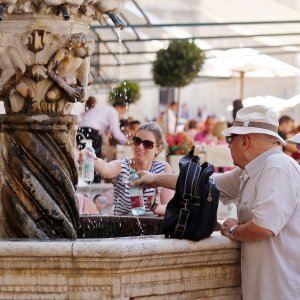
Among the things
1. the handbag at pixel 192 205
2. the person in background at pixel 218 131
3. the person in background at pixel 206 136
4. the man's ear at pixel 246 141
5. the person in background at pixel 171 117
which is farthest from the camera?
the person in background at pixel 171 117

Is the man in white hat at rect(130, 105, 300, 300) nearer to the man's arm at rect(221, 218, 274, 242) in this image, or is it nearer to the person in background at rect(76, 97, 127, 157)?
the man's arm at rect(221, 218, 274, 242)

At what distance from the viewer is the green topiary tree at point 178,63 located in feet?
67.7

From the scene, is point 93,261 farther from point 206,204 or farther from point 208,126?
point 208,126

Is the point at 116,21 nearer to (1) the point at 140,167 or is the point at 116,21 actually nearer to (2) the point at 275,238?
(2) the point at 275,238

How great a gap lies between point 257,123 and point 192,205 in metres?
0.58

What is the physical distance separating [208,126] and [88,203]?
11.7 m

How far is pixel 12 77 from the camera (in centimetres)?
651

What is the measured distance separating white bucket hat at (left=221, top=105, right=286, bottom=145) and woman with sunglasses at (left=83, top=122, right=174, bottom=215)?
204 centimetres

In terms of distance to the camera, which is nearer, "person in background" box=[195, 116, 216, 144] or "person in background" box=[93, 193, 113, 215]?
"person in background" box=[93, 193, 113, 215]

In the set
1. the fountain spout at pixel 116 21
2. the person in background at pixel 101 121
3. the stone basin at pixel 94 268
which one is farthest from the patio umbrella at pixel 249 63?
the stone basin at pixel 94 268

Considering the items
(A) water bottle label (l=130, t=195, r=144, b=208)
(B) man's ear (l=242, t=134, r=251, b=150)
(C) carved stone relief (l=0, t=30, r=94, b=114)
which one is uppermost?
(C) carved stone relief (l=0, t=30, r=94, b=114)

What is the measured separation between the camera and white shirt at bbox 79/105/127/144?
1539cm

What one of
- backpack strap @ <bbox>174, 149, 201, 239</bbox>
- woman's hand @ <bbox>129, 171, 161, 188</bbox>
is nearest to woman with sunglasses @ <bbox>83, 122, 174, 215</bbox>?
woman's hand @ <bbox>129, 171, 161, 188</bbox>

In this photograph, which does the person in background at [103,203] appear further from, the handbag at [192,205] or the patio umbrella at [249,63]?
the patio umbrella at [249,63]
